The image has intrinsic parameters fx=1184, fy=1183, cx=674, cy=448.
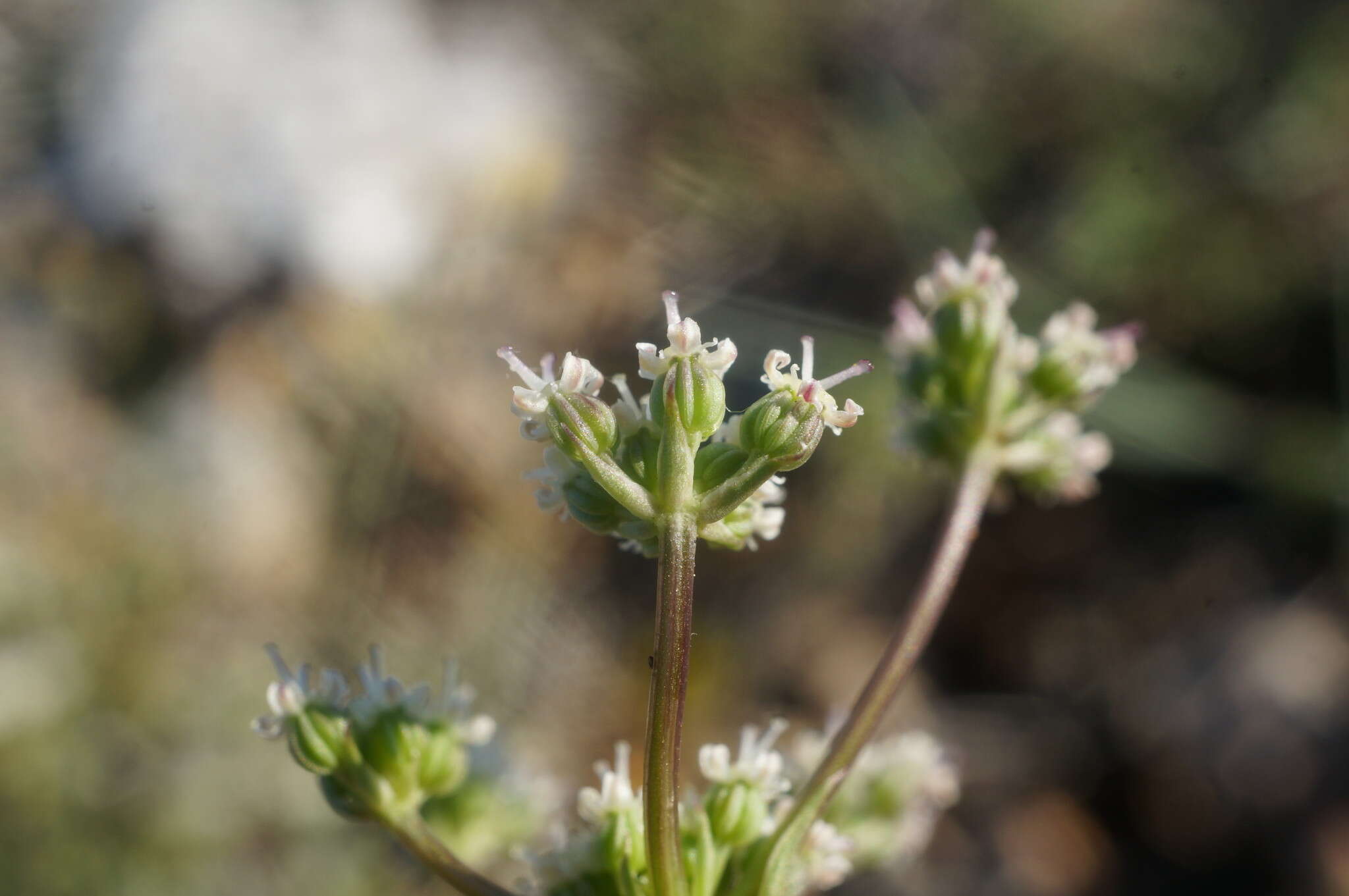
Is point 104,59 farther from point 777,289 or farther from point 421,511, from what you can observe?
point 777,289

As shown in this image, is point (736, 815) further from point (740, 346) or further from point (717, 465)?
point (740, 346)

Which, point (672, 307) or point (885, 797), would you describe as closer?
point (672, 307)

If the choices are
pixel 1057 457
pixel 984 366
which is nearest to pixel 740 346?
pixel 1057 457

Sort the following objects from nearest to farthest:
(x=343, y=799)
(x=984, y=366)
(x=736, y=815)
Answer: (x=736, y=815), (x=343, y=799), (x=984, y=366)

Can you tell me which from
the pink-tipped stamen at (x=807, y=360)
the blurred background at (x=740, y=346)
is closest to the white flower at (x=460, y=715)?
the pink-tipped stamen at (x=807, y=360)

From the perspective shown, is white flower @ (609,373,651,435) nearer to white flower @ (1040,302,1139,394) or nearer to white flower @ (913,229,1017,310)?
white flower @ (913,229,1017,310)

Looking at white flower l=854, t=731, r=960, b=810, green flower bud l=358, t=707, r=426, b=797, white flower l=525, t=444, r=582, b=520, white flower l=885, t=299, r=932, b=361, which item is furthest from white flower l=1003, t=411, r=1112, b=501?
green flower bud l=358, t=707, r=426, b=797

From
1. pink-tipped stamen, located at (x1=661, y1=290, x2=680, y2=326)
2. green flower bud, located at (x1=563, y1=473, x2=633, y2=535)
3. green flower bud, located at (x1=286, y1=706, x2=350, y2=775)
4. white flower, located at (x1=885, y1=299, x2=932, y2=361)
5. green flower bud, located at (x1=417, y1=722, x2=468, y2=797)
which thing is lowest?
green flower bud, located at (x1=286, y1=706, x2=350, y2=775)
